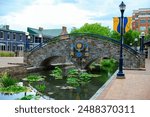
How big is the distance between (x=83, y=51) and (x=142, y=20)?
73.7 metres

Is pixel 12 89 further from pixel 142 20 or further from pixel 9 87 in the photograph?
pixel 142 20

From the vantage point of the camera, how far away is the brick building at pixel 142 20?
96.9 metres

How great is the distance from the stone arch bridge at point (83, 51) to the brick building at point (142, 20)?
70.6 m

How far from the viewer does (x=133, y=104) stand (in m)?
7.81

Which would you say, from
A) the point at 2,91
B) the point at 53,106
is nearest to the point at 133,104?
the point at 53,106

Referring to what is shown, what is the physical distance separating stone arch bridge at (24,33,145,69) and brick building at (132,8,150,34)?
7062cm

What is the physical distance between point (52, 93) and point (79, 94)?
1.49m

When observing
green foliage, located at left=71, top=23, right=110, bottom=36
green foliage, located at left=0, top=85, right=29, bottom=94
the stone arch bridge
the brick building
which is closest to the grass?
green foliage, located at left=0, top=85, right=29, bottom=94

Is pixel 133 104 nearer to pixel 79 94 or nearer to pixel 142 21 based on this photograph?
pixel 79 94

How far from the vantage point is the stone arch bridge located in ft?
87.1

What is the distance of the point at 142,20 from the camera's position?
98.1m

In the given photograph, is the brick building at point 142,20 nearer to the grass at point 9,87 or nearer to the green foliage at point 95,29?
the green foliage at point 95,29

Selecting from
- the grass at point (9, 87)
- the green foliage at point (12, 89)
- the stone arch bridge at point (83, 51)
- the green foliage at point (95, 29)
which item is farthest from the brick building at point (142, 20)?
the green foliage at point (12, 89)

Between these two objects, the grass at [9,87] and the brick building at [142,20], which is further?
the brick building at [142,20]
